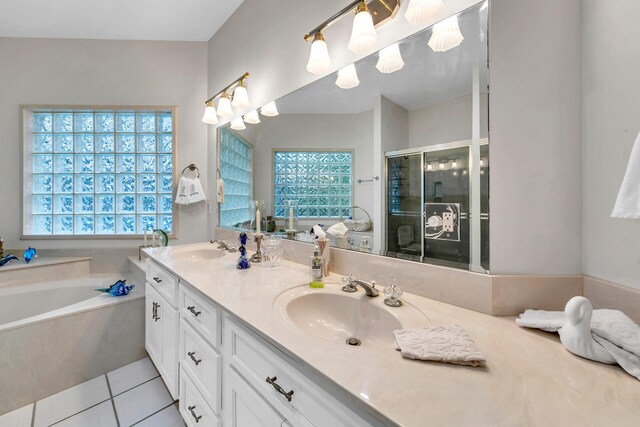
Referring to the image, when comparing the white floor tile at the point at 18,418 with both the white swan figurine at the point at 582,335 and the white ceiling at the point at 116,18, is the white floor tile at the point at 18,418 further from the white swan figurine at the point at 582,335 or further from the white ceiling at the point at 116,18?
the white ceiling at the point at 116,18

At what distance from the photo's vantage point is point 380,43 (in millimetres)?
1188

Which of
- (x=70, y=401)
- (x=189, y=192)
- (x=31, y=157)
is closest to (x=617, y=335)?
(x=70, y=401)

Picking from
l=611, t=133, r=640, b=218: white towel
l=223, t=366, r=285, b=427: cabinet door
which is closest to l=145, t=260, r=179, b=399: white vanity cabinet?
l=223, t=366, r=285, b=427: cabinet door

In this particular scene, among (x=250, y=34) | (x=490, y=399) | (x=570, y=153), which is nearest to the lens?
(x=490, y=399)

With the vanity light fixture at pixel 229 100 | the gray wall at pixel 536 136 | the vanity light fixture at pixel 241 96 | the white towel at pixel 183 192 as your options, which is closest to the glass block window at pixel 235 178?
the vanity light fixture at pixel 229 100

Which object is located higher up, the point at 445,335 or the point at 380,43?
the point at 380,43

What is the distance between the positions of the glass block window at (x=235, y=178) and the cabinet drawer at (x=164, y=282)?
0.68m

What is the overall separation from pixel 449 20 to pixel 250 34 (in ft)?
5.36

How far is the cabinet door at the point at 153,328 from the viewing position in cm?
167

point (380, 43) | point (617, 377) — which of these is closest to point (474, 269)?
point (617, 377)

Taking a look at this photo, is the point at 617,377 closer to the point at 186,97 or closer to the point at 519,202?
the point at 519,202

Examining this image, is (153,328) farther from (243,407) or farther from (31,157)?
(31,157)

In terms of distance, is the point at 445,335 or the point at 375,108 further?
the point at 375,108

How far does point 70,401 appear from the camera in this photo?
1.67 meters
